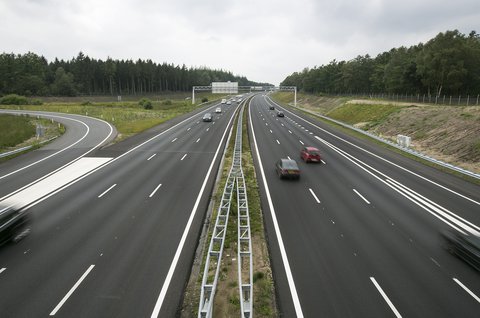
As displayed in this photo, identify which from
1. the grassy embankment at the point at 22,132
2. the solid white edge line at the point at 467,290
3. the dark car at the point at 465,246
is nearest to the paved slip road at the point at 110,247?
the solid white edge line at the point at 467,290

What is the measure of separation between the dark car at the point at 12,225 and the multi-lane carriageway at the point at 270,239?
0.50m

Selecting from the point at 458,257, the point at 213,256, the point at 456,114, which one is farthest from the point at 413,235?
the point at 456,114

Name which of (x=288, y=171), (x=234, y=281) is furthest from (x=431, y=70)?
(x=234, y=281)

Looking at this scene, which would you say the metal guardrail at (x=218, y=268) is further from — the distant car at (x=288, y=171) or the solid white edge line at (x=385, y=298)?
the distant car at (x=288, y=171)

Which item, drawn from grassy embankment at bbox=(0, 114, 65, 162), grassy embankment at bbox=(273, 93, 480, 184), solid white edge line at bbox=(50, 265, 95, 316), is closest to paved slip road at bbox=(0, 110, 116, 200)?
grassy embankment at bbox=(0, 114, 65, 162)

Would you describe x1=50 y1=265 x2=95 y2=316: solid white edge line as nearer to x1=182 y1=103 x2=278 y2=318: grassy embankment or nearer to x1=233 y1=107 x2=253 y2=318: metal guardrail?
x1=182 y1=103 x2=278 y2=318: grassy embankment

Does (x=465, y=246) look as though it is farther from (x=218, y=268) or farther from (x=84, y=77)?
(x=84, y=77)

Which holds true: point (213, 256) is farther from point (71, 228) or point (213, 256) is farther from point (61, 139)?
point (61, 139)

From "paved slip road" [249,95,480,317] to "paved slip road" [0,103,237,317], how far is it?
432 cm

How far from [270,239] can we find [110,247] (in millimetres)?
7212

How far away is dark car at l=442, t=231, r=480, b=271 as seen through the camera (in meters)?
11.8

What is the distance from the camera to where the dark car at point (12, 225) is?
42.2 feet

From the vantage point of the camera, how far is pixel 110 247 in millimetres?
13070

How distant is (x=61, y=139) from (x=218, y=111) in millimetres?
42528
